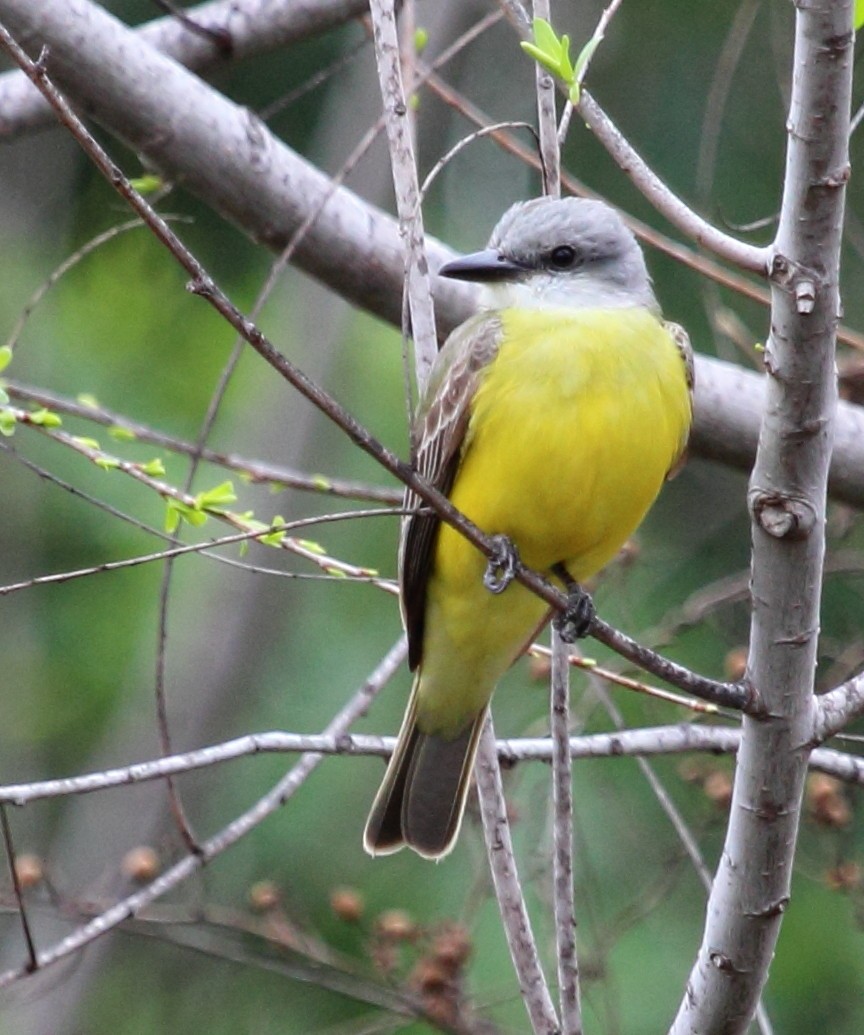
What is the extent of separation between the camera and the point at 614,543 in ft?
12.5

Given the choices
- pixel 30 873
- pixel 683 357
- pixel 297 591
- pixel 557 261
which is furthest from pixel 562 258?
pixel 297 591

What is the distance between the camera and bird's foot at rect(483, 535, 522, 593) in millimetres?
3172

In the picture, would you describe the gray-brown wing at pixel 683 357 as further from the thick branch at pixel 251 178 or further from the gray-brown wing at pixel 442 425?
the thick branch at pixel 251 178

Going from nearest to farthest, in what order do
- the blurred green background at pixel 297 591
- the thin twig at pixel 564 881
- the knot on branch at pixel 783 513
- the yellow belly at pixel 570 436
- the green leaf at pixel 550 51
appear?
the knot on branch at pixel 783 513 < the green leaf at pixel 550 51 < the thin twig at pixel 564 881 < the yellow belly at pixel 570 436 < the blurred green background at pixel 297 591

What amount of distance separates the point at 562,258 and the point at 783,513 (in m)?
1.35

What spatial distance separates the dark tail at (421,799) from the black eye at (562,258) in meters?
1.11

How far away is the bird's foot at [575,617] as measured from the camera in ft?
11.1

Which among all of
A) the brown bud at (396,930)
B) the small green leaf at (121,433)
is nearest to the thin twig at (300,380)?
the small green leaf at (121,433)

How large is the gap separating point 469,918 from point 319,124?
4852 millimetres

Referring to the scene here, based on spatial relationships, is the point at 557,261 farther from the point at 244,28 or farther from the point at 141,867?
the point at 141,867

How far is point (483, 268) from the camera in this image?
388 centimetres

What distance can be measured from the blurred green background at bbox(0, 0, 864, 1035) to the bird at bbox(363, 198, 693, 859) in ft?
5.20

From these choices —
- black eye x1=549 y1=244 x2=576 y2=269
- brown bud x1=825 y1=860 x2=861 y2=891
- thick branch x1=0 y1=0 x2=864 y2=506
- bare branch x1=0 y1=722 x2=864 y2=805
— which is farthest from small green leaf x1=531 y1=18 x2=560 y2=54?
brown bud x1=825 y1=860 x2=861 y2=891

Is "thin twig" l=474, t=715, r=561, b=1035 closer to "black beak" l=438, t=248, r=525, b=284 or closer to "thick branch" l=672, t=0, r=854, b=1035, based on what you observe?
"thick branch" l=672, t=0, r=854, b=1035
